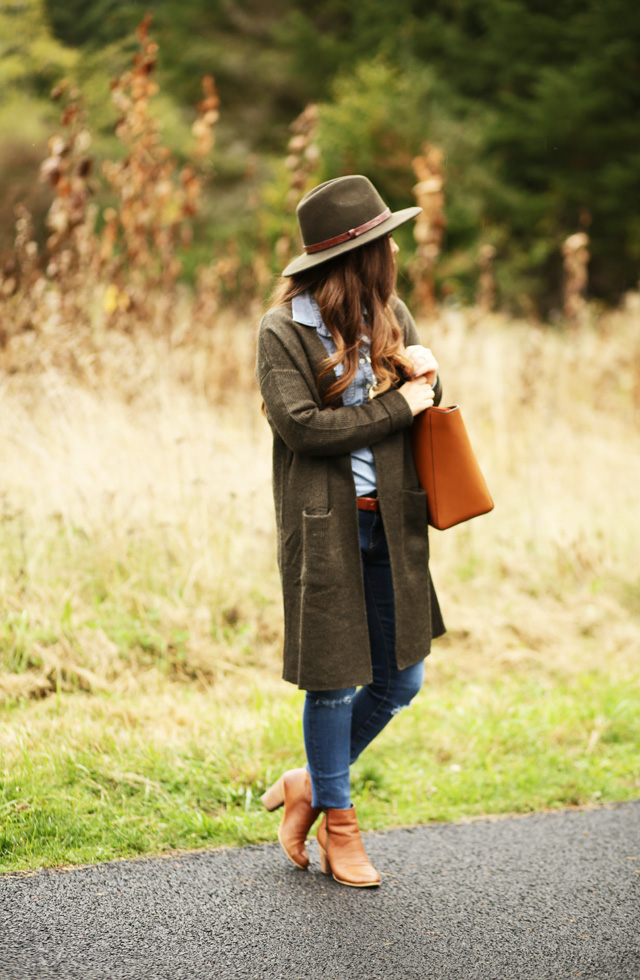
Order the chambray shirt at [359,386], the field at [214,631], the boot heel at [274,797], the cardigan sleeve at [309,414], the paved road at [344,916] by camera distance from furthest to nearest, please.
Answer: the field at [214,631]
the boot heel at [274,797]
the chambray shirt at [359,386]
the cardigan sleeve at [309,414]
the paved road at [344,916]

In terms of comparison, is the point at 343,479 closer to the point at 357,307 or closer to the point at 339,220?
the point at 357,307

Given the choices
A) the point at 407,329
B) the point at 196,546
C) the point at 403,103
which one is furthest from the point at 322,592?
the point at 403,103

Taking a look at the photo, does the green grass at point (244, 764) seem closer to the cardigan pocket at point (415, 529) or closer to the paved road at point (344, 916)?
the paved road at point (344, 916)

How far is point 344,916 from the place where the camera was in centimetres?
254

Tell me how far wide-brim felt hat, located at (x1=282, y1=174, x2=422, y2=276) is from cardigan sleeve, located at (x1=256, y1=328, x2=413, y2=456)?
0.87ft

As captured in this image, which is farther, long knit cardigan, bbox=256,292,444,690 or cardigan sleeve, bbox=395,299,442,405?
cardigan sleeve, bbox=395,299,442,405

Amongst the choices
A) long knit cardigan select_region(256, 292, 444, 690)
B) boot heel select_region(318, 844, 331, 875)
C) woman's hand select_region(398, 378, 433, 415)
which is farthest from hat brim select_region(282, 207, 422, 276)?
boot heel select_region(318, 844, 331, 875)

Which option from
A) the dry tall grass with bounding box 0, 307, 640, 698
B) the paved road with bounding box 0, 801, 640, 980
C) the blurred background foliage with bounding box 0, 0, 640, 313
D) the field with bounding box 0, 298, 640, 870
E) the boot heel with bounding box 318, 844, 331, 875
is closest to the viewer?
the paved road with bounding box 0, 801, 640, 980

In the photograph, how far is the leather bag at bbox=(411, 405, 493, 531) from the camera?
2654 mm

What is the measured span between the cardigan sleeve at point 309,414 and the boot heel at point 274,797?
44.2 inches

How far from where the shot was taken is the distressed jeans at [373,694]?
266 cm

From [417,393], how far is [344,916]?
149 cm

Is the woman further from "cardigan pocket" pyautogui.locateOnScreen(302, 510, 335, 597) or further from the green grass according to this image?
the green grass

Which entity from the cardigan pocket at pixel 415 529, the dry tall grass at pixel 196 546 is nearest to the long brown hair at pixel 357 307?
the cardigan pocket at pixel 415 529
